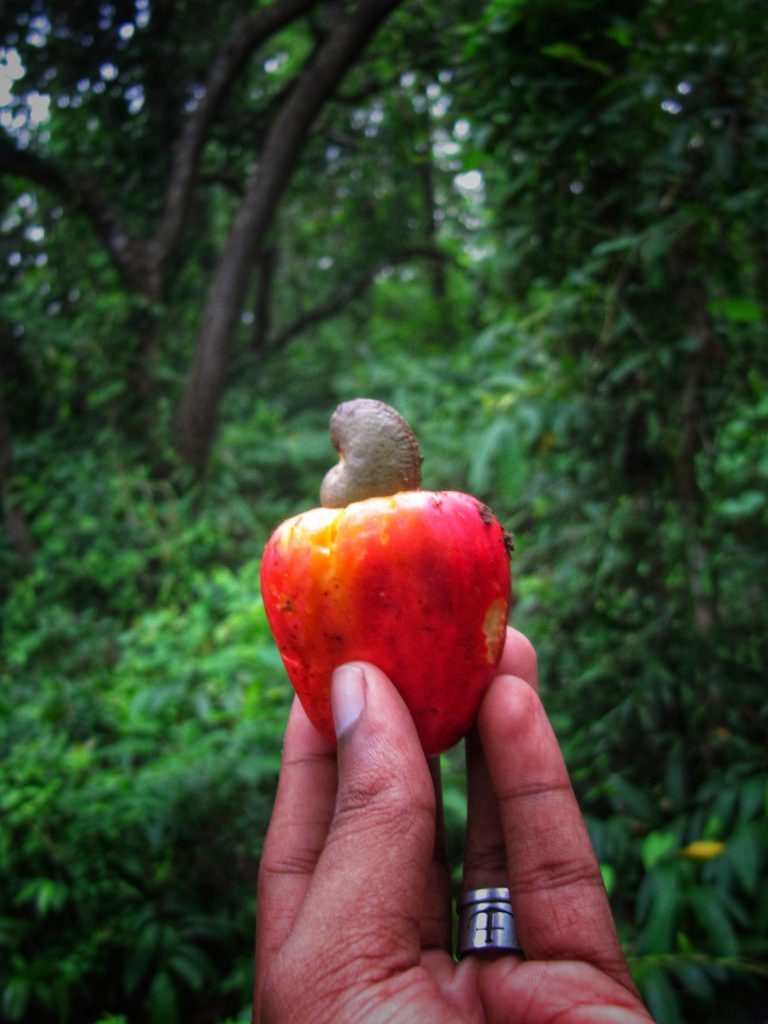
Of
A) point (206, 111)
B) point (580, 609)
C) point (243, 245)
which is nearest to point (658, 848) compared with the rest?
point (580, 609)

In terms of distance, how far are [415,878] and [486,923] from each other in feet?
0.88

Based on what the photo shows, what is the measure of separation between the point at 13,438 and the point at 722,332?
4.14 metres

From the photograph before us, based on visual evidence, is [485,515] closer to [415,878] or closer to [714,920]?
[415,878]

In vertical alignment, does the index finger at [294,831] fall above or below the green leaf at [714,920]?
above

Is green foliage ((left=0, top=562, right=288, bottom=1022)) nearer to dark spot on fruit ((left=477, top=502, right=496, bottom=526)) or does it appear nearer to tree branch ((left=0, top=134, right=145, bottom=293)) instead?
dark spot on fruit ((left=477, top=502, right=496, bottom=526))

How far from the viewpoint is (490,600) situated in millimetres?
949

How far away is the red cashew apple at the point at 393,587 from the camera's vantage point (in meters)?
0.90

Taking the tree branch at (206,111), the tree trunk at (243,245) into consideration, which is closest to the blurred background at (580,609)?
the tree trunk at (243,245)

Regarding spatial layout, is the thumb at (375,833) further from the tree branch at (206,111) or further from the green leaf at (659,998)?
the tree branch at (206,111)

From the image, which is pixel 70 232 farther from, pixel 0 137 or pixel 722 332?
pixel 722 332

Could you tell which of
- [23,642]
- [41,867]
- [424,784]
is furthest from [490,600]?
[23,642]

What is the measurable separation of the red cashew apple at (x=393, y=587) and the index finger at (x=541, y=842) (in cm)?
5

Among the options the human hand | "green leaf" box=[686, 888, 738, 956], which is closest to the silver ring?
the human hand

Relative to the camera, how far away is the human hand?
72 centimetres
